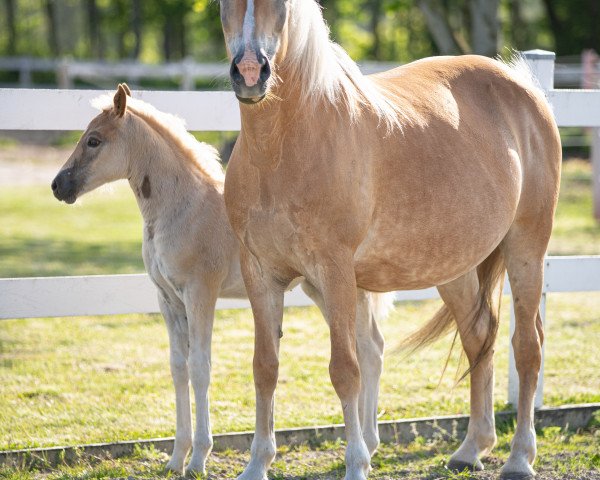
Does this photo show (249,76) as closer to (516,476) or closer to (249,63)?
(249,63)

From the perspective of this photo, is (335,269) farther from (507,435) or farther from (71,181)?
(507,435)

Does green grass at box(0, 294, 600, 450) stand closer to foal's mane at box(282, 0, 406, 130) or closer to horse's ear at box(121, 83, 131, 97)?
foal's mane at box(282, 0, 406, 130)

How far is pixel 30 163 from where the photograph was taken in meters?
20.2

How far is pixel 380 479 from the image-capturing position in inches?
168

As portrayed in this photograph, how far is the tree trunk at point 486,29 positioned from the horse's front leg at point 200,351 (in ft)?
26.6

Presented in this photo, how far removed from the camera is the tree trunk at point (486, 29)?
11609 mm

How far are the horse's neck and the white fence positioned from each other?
0.46 metres

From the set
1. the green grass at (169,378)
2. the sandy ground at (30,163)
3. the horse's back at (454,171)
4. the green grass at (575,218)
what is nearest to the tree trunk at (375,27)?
the sandy ground at (30,163)

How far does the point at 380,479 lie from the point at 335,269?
127 centimetres

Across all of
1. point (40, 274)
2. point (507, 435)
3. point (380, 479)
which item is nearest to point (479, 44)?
point (40, 274)

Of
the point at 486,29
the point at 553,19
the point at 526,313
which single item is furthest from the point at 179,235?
the point at 553,19

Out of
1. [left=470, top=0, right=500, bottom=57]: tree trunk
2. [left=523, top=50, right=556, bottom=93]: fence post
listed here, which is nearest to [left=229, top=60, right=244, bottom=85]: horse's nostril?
[left=523, top=50, right=556, bottom=93]: fence post

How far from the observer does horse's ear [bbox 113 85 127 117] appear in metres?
4.39

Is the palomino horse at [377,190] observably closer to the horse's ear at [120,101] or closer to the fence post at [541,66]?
the fence post at [541,66]
